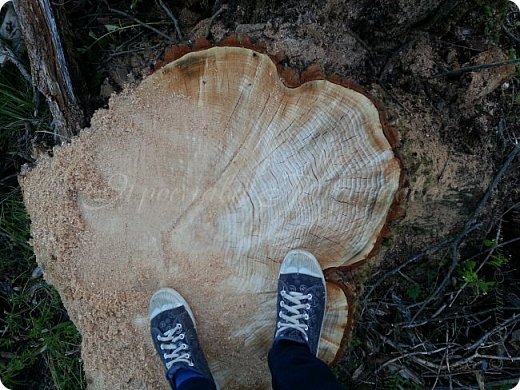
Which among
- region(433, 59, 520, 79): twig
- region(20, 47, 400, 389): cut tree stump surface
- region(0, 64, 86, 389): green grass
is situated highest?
region(433, 59, 520, 79): twig

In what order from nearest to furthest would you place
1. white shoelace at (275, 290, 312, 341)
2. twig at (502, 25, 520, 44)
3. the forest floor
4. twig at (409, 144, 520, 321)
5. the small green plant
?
white shoelace at (275, 290, 312, 341) < the forest floor < twig at (409, 144, 520, 321) < the small green plant < twig at (502, 25, 520, 44)

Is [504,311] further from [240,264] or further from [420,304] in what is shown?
[240,264]

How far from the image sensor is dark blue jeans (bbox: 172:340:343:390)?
142 cm

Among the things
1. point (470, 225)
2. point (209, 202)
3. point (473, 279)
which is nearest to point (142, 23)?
point (209, 202)

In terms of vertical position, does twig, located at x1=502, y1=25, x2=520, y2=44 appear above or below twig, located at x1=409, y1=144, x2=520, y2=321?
above

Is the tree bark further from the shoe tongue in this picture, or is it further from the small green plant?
the small green plant

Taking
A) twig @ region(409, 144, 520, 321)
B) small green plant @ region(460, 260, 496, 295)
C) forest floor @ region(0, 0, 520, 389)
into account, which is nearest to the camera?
forest floor @ region(0, 0, 520, 389)

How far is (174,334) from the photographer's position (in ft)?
4.94

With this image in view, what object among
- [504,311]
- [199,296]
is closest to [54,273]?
[199,296]

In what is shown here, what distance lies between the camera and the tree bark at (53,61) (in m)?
1.66

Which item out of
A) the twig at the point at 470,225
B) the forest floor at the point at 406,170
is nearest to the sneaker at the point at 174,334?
the forest floor at the point at 406,170

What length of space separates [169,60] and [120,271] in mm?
634

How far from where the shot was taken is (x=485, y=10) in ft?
6.07

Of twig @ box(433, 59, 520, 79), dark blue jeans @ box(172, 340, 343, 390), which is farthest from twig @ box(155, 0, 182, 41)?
dark blue jeans @ box(172, 340, 343, 390)
